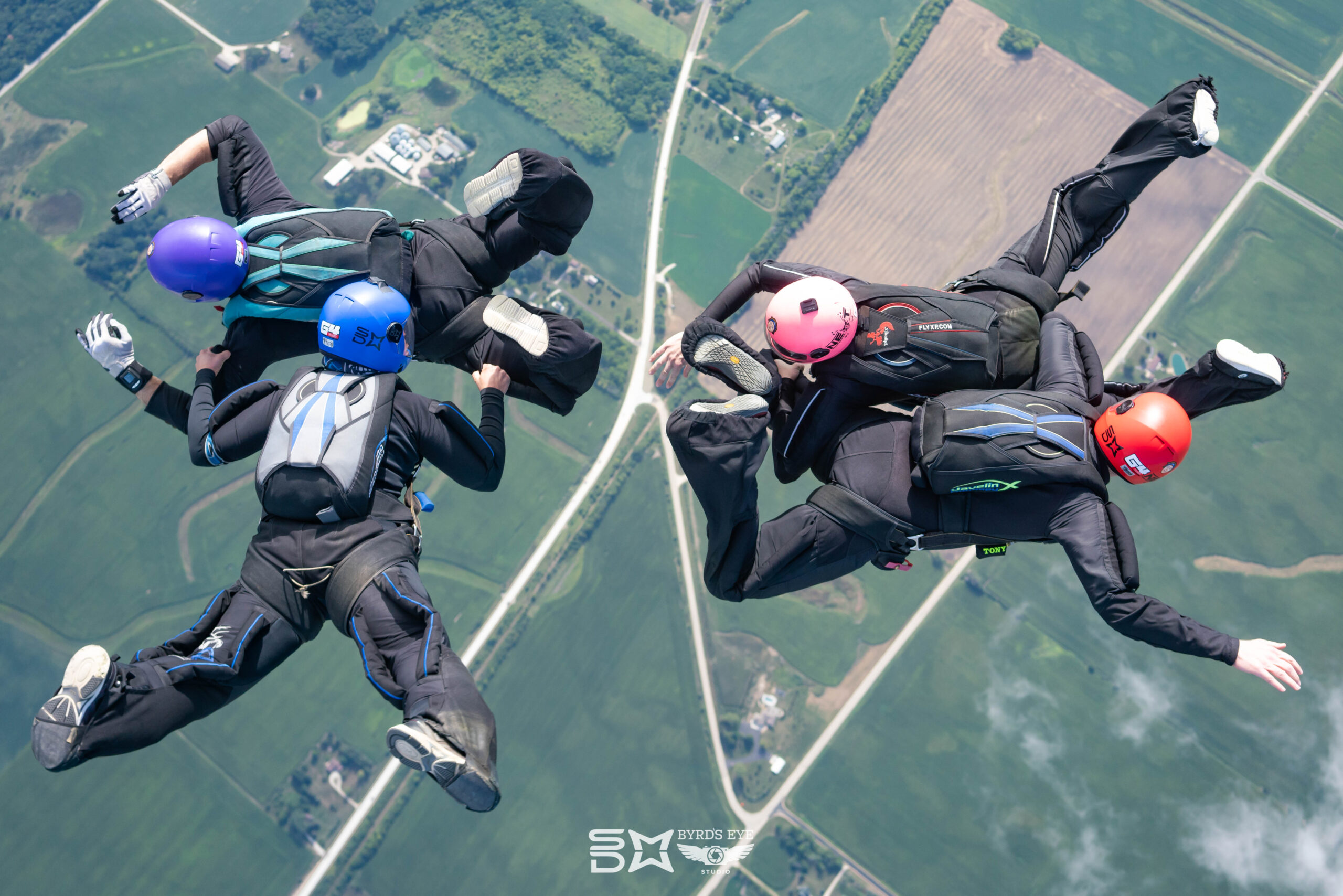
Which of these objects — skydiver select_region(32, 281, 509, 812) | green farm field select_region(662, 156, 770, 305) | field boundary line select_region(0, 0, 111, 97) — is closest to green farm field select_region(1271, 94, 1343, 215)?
green farm field select_region(662, 156, 770, 305)

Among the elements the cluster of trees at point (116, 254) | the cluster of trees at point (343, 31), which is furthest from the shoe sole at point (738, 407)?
the cluster of trees at point (343, 31)

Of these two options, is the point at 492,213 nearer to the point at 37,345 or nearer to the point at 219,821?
the point at 219,821

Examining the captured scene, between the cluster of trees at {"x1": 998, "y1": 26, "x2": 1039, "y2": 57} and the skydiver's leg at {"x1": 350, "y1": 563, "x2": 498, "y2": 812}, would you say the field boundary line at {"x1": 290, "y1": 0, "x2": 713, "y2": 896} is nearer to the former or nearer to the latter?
the cluster of trees at {"x1": 998, "y1": 26, "x2": 1039, "y2": 57}

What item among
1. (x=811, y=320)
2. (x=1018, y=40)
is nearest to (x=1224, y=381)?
(x=811, y=320)

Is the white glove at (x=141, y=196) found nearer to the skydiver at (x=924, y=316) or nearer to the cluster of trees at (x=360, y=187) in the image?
the skydiver at (x=924, y=316)

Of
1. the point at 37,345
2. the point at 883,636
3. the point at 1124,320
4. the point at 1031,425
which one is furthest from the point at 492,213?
the point at 37,345

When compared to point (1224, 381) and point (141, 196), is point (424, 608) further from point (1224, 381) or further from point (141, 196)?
point (1224, 381)
